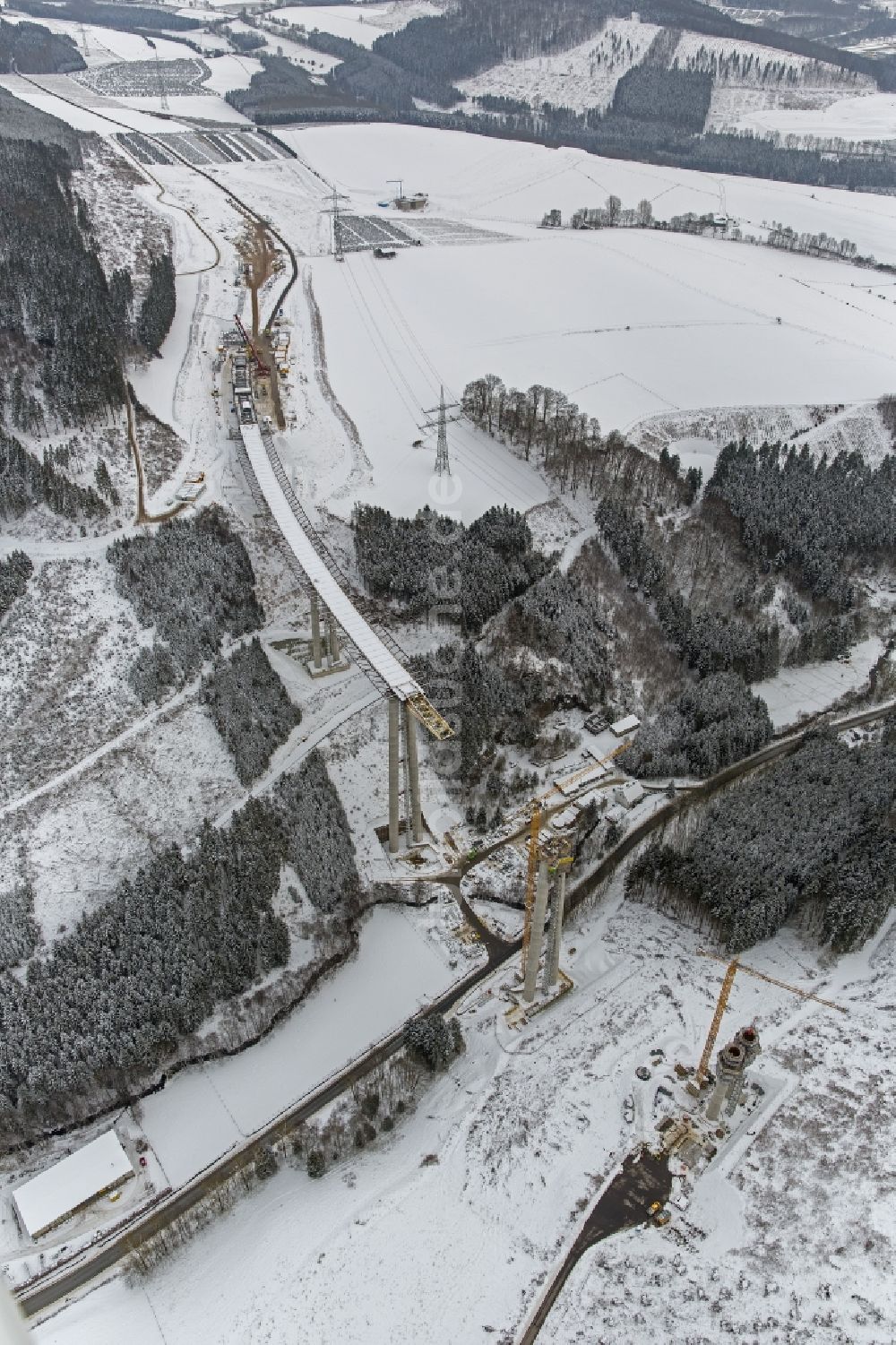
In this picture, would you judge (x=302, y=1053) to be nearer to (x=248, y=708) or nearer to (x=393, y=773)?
(x=393, y=773)

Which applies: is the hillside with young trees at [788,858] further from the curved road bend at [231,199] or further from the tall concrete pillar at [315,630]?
the curved road bend at [231,199]

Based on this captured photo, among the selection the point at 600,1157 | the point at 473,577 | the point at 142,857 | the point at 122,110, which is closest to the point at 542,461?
the point at 473,577

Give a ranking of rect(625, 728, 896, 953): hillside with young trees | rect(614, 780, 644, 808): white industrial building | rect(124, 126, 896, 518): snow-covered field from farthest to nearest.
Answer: rect(124, 126, 896, 518): snow-covered field
rect(614, 780, 644, 808): white industrial building
rect(625, 728, 896, 953): hillside with young trees

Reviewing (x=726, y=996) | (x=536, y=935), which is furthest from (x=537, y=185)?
(x=726, y=996)

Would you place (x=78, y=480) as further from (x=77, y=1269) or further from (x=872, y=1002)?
(x=872, y=1002)

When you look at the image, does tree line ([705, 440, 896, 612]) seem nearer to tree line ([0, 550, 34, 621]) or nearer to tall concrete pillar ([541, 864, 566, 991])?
tall concrete pillar ([541, 864, 566, 991])

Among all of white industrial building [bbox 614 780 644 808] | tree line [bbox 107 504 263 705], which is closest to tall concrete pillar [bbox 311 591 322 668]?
tree line [bbox 107 504 263 705]
